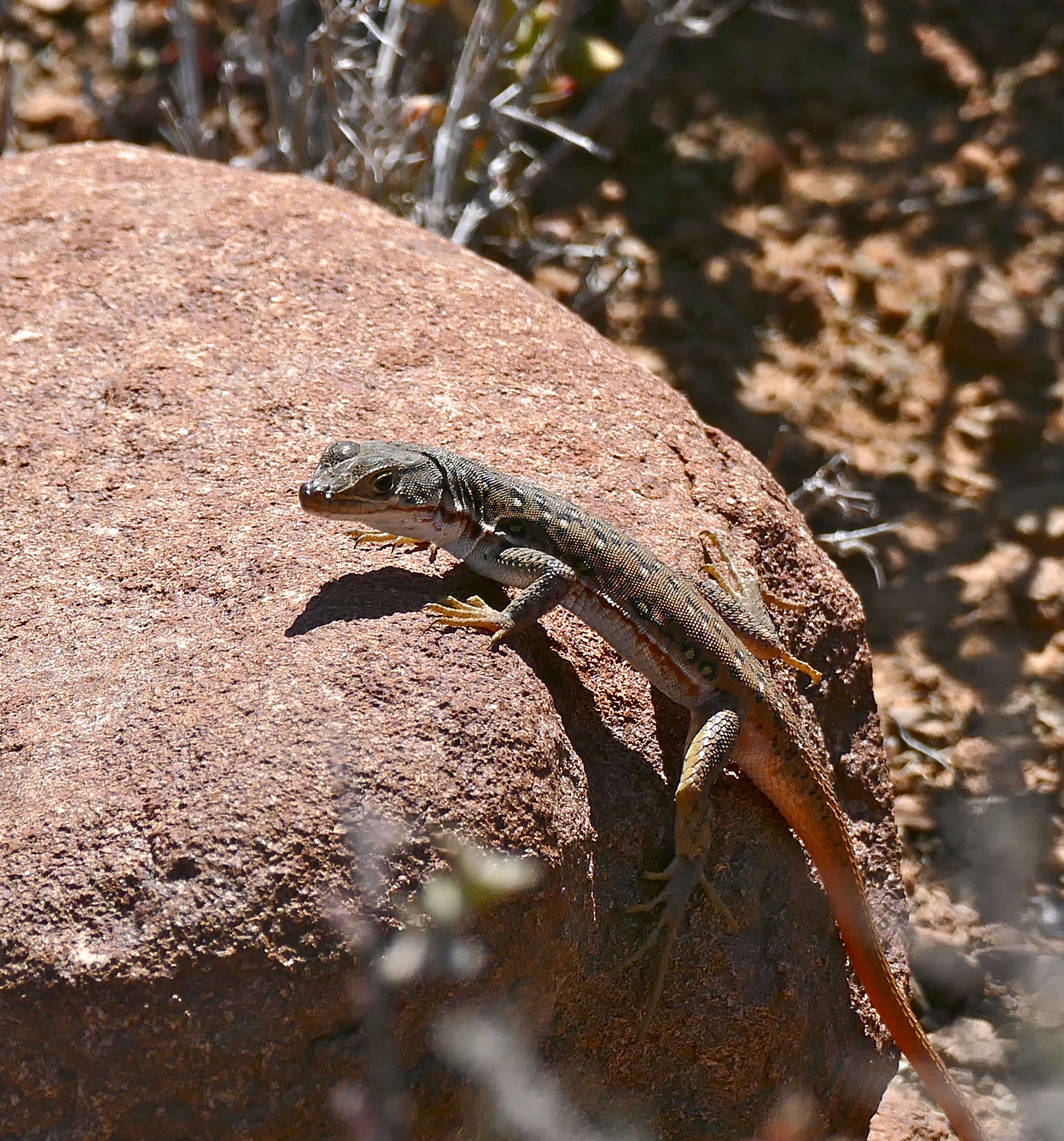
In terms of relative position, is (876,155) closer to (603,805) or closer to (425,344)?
(425,344)

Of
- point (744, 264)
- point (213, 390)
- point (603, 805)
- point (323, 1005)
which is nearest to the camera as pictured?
point (323, 1005)

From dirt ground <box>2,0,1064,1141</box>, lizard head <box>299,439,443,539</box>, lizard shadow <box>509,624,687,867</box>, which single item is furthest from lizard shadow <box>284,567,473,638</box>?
dirt ground <box>2,0,1064,1141</box>

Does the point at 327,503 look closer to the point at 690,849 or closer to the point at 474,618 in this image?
the point at 474,618

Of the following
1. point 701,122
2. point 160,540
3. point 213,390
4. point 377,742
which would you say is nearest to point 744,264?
point 701,122

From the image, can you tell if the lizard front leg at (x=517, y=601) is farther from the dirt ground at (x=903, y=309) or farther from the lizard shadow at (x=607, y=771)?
the dirt ground at (x=903, y=309)

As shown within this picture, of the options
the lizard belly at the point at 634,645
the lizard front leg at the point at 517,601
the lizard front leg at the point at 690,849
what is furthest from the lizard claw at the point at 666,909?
the lizard front leg at the point at 517,601

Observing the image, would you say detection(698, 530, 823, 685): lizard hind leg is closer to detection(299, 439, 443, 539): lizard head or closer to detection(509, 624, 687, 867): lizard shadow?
detection(509, 624, 687, 867): lizard shadow

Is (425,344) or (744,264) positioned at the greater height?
(425,344)
